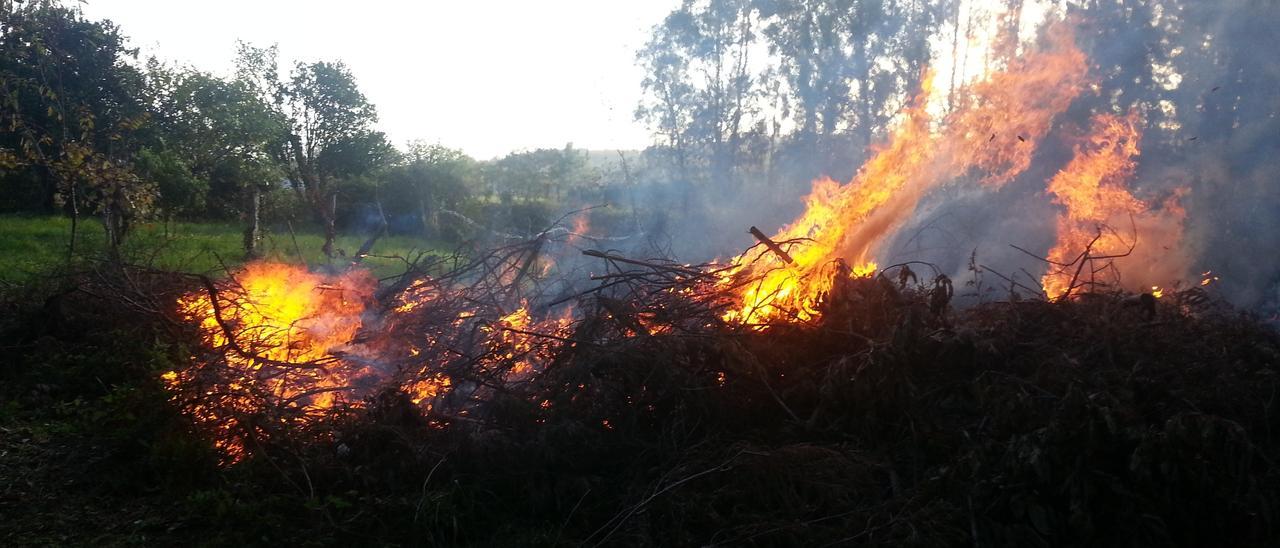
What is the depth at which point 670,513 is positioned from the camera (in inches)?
166

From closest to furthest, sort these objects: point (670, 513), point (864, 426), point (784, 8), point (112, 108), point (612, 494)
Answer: point (670, 513) → point (612, 494) → point (864, 426) → point (112, 108) → point (784, 8)

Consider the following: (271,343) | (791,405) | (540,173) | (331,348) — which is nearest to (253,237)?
(271,343)

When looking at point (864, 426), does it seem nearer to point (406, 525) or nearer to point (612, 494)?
point (612, 494)

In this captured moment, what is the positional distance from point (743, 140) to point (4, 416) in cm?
2496

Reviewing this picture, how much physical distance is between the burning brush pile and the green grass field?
113 inches

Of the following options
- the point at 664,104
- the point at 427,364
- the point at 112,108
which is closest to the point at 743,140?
the point at 664,104

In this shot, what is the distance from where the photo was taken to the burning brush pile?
389 centimetres

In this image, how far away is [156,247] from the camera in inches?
399

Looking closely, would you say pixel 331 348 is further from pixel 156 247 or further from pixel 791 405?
pixel 156 247

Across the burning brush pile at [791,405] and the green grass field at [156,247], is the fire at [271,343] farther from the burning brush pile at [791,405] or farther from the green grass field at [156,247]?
the green grass field at [156,247]

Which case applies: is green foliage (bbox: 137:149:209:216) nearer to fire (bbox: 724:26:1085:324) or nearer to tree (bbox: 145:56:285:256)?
tree (bbox: 145:56:285:256)

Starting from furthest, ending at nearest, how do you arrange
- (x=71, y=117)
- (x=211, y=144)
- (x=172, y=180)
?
(x=211, y=144) < (x=172, y=180) < (x=71, y=117)

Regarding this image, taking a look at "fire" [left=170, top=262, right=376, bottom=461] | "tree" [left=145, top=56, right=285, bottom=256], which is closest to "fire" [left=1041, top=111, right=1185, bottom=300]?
"fire" [left=170, top=262, right=376, bottom=461]

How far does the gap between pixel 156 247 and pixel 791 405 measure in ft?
29.0
